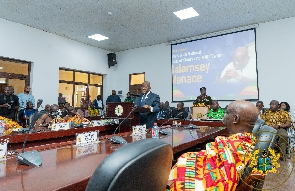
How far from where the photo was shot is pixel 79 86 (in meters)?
7.89

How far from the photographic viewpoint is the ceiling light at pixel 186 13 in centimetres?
529

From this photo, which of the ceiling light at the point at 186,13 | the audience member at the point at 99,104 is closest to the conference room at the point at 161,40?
the ceiling light at the point at 186,13

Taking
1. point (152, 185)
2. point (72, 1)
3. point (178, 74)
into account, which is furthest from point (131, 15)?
point (152, 185)

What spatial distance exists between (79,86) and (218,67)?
15.7ft

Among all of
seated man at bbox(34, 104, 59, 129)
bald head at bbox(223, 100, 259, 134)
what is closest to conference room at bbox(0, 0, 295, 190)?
seated man at bbox(34, 104, 59, 129)

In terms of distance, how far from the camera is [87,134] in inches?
66.6

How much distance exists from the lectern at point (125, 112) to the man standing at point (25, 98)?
4.22 meters

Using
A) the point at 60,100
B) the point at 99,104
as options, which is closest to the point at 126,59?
the point at 99,104

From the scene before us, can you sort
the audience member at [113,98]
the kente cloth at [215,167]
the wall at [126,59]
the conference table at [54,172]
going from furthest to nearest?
the audience member at [113,98], the wall at [126,59], the kente cloth at [215,167], the conference table at [54,172]

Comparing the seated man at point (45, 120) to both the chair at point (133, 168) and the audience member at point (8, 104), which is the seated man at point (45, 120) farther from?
the chair at point (133, 168)

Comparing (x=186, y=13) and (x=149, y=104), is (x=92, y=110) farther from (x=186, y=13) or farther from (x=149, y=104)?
(x=149, y=104)

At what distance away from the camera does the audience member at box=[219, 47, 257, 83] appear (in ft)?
20.2

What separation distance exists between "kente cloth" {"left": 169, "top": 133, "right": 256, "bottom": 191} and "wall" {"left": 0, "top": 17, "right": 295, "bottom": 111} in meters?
5.48

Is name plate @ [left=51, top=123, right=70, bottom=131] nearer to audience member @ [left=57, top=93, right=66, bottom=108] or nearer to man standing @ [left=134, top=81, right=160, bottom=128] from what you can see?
man standing @ [left=134, top=81, right=160, bottom=128]
